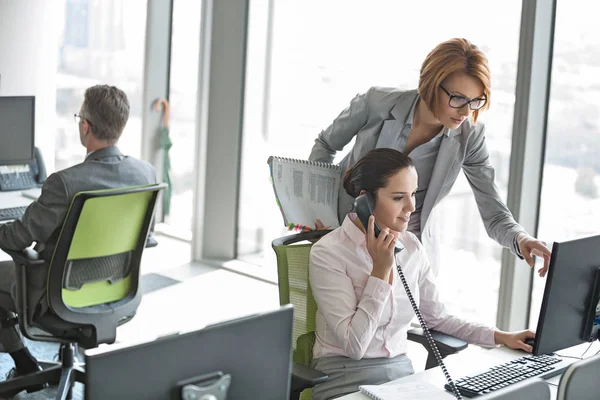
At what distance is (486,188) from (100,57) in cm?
402

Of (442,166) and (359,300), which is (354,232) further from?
(442,166)

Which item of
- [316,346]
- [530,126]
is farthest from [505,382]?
[530,126]

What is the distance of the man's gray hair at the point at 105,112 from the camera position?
10.9ft

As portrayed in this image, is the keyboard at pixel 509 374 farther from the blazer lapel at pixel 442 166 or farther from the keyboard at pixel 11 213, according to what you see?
the keyboard at pixel 11 213

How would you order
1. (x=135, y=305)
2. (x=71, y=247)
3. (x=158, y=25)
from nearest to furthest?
(x=71, y=247) → (x=135, y=305) → (x=158, y=25)

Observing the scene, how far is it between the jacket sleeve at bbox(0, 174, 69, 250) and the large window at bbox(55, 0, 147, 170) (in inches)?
119

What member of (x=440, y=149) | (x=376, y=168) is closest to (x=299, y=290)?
(x=376, y=168)

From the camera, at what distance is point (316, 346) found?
245 cm

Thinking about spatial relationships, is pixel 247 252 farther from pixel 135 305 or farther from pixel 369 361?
pixel 369 361

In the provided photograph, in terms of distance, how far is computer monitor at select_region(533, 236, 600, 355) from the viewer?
2.21 m

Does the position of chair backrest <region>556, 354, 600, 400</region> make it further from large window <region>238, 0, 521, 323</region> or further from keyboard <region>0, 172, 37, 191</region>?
keyboard <region>0, 172, 37, 191</region>

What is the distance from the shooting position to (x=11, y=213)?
3.73m

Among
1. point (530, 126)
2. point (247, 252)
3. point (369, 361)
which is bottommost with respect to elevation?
point (247, 252)

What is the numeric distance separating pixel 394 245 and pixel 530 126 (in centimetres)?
185
